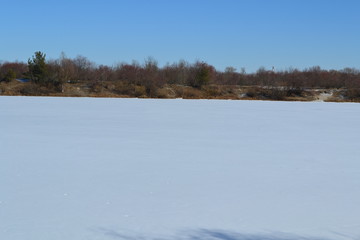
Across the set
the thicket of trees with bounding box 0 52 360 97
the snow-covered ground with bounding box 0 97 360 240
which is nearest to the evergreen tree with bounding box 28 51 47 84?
the thicket of trees with bounding box 0 52 360 97

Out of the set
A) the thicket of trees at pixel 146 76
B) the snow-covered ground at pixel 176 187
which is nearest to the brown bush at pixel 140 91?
the thicket of trees at pixel 146 76

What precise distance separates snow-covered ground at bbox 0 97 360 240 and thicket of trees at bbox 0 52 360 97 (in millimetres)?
29228

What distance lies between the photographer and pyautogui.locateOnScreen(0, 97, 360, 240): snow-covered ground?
13.4 feet

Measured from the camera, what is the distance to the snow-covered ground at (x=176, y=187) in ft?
13.4

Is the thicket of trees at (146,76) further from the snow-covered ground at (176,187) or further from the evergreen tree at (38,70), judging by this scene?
the snow-covered ground at (176,187)

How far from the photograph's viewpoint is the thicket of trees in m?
38.8

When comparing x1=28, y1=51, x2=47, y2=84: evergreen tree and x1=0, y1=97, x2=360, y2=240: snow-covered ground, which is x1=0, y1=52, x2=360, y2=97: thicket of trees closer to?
x1=28, y1=51, x2=47, y2=84: evergreen tree

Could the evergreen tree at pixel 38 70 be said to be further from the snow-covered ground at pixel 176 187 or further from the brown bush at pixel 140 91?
the snow-covered ground at pixel 176 187

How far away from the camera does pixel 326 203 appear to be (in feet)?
16.2

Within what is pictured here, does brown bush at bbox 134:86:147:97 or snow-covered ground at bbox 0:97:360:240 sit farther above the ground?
brown bush at bbox 134:86:147:97

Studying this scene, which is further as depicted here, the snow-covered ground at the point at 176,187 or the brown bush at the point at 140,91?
the brown bush at the point at 140,91

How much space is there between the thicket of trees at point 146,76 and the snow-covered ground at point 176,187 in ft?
95.9

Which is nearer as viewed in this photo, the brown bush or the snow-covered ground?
the snow-covered ground

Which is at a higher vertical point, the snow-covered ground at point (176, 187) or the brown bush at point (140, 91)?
the brown bush at point (140, 91)
